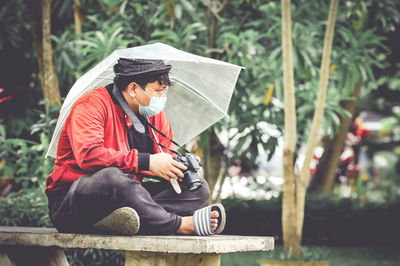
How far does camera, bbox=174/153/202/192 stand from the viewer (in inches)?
132

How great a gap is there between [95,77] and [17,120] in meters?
4.73

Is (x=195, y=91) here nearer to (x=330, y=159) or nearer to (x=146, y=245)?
(x=146, y=245)

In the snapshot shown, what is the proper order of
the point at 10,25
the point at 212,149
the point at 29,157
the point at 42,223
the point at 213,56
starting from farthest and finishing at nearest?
1. the point at 10,25
2. the point at 212,149
3. the point at 213,56
4. the point at 29,157
5. the point at 42,223

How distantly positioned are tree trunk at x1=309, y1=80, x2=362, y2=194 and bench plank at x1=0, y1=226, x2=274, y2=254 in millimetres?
7549

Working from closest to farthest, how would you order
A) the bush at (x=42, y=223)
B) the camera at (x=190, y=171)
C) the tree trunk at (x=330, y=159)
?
the camera at (x=190, y=171)
the bush at (x=42, y=223)
the tree trunk at (x=330, y=159)

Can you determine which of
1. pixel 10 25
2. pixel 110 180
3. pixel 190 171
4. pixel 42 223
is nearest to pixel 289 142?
pixel 42 223

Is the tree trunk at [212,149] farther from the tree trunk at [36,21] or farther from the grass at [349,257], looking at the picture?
the tree trunk at [36,21]

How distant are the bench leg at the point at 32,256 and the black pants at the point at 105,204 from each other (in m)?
0.32

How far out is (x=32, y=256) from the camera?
11.8ft

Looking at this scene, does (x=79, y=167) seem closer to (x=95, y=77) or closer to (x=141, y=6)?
(x=95, y=77)

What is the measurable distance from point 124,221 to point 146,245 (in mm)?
198

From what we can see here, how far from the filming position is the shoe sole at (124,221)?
10.0 ft

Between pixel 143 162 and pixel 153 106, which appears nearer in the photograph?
pixel 143 162

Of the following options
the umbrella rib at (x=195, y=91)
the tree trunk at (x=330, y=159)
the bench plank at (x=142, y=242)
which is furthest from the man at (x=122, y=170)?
the tree trunk at (x=330, y=159)
